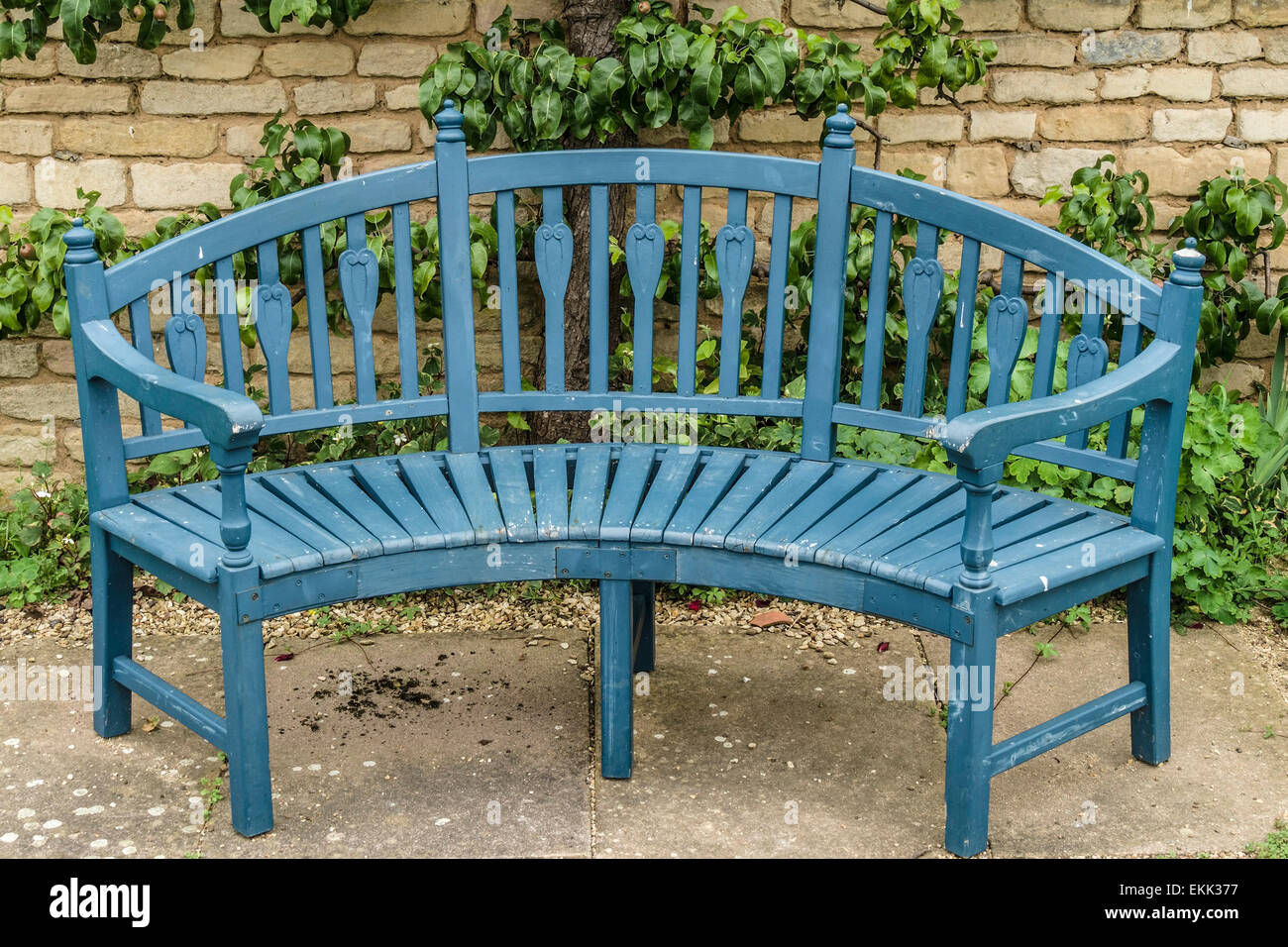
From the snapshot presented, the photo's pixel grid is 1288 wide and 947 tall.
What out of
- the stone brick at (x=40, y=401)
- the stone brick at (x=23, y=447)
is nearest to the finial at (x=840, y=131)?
the stone brick at (x=40, y=401)

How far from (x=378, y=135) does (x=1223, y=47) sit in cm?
253

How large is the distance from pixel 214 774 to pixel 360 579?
0.63m

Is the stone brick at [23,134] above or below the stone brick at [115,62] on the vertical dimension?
below

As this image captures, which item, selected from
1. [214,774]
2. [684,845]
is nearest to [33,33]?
[214,774]

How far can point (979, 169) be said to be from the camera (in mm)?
4281

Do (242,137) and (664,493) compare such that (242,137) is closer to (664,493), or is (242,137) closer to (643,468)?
(643,468)

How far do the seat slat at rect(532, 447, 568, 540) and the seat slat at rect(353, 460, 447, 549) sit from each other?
226mm

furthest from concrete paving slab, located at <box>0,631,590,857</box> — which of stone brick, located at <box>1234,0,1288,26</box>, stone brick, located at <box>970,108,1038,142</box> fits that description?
stone brick, located at <box>1234,0,1288,26</box>

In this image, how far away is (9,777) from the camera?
123 inches

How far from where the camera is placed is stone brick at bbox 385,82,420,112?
4.19 metres

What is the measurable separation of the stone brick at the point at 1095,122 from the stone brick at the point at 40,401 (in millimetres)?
3097

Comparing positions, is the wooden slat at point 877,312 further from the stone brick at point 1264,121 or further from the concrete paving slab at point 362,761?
the stone brick at point 1264,121

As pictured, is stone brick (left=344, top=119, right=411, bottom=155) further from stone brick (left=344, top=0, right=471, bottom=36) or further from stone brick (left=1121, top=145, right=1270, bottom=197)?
stone brick (left=1121, top=145, right=1270, bottom=197)

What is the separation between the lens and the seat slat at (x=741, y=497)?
2949 mm
